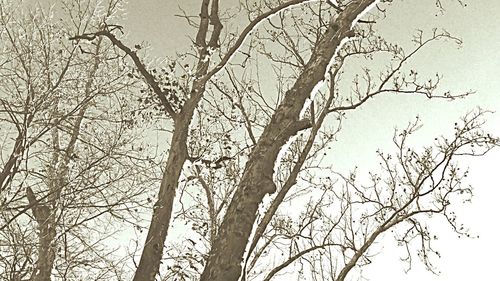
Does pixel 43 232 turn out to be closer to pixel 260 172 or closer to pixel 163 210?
pixel 163 210

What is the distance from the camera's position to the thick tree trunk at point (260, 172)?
416 centimetres

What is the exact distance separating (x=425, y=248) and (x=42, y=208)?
7.30 meters

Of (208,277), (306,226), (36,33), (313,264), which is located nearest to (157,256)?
(208,277)

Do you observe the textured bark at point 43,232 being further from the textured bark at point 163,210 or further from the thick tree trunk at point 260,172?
the thick tree trunk at point 260,172

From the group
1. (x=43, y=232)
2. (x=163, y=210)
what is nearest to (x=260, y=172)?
(x=163, y=210)

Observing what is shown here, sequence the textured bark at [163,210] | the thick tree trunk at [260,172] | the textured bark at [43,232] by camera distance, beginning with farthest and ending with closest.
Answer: the textured bark at [163,210], the textured bark at [43,232], the thick tree trunk at [260,172]

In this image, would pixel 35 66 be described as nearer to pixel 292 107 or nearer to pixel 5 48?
pixel 5 48

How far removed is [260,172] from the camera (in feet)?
14.8

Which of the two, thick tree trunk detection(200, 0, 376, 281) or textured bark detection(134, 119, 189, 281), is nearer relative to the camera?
thick tree trunk detection(200, 0, 376, 281)

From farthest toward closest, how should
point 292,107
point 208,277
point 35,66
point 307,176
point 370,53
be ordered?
point 307,176 < point 370,53 < point 35,66 < point 292,107 < point 208,277

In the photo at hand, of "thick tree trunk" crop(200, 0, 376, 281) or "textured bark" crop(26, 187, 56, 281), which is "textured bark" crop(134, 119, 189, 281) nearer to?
"textured bark" crop(26, 187, 56, 281)

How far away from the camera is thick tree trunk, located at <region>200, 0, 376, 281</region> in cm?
416

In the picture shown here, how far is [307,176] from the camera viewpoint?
11633 mm

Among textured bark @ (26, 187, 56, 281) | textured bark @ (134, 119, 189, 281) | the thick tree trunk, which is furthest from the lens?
textured bark @ (134, 119, 189, 281)
